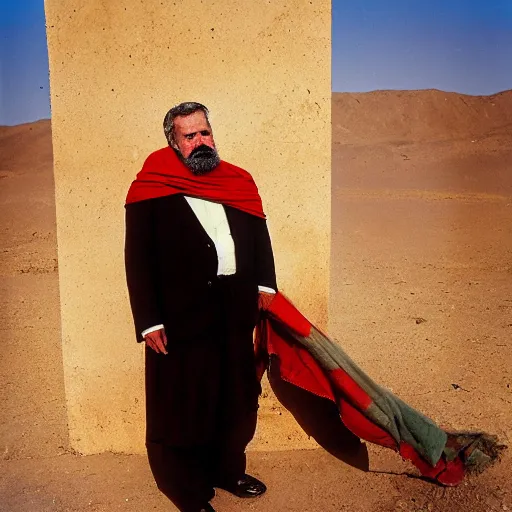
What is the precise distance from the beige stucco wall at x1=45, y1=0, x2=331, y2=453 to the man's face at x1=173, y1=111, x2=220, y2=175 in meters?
0.48

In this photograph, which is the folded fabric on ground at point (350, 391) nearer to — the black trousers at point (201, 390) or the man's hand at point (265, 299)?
the man's hand at point (265, 299)

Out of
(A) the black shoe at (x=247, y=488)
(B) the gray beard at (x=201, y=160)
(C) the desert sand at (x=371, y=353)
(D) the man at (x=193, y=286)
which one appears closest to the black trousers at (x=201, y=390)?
(D) the man at (x=193, y=286)

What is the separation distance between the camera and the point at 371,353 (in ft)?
17.0

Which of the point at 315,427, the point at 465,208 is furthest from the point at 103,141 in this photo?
the point at 465,208

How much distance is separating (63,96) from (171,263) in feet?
3.57

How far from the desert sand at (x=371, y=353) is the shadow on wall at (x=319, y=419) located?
0.27 feet

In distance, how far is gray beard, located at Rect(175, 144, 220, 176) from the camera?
9.11ft

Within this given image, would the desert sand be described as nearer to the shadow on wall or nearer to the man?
the shadow on wall

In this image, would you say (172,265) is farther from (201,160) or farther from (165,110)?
(165,110)

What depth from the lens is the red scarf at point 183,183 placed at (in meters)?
2.81

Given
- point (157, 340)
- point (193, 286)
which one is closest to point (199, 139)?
point (193, 286)

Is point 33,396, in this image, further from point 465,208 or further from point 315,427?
point 465,208

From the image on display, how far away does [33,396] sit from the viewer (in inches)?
178

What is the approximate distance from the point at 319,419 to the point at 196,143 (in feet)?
6.07
